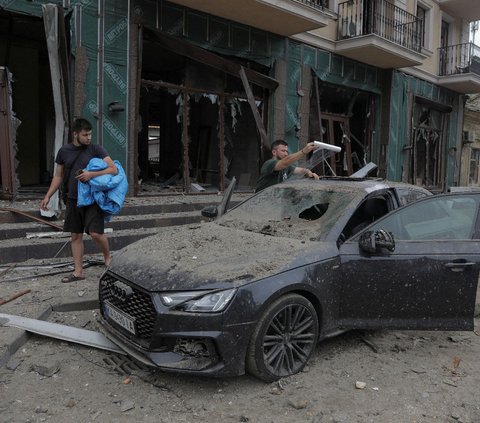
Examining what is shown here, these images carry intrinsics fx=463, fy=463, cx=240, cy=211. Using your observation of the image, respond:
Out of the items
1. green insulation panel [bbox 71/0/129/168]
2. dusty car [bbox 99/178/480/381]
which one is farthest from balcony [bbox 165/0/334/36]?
dusty car [bbox 99/178/480/381]

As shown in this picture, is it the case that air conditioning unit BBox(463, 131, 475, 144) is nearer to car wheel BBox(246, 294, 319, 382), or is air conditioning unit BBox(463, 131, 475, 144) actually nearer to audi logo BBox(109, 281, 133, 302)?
car wheel BBox(246, 294, 319, 382)

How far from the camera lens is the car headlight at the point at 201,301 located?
2953 mm

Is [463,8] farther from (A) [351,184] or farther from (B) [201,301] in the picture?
(B) [201,301]

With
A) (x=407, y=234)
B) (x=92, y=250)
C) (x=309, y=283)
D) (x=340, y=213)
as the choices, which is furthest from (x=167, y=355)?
(x=92, y=250)

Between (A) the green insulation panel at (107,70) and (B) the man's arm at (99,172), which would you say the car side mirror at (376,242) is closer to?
(B) the man's arm at (99,172)

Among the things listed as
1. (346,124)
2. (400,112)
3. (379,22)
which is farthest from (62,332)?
(400,112)

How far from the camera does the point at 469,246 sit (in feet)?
12.7

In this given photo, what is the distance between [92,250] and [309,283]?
13.4ft

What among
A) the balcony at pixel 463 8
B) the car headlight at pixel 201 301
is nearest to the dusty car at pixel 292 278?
the car headlight at pixel 201 301

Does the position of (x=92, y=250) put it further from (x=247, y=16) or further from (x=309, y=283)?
(x=247, y=16)

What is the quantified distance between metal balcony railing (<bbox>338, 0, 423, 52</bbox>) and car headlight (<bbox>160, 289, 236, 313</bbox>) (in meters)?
11.7

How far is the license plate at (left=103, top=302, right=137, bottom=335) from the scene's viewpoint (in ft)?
10.4

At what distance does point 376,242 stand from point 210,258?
1283mm

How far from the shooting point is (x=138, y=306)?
3.16 metres
